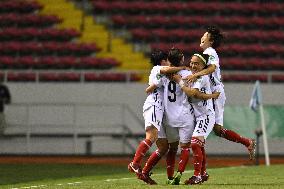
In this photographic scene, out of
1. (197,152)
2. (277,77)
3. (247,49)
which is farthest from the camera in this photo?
(247,49)

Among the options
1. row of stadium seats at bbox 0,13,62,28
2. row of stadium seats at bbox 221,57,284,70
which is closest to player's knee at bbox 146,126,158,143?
row of stadium seats at bbox 221,57,284,70

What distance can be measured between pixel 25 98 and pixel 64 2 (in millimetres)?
5913

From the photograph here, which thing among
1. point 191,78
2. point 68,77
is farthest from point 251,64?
point 191,78

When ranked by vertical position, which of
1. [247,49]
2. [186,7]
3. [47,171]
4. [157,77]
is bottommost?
[47,171]

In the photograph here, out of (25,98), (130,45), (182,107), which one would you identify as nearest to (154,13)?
(130,45)

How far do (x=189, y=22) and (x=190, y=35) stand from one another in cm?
71

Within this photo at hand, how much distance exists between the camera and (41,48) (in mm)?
29875

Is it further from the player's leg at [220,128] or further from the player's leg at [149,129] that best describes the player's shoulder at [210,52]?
the player's leg at [149,129]

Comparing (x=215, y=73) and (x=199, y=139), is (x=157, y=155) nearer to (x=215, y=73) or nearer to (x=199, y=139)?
(x=199, y=139)

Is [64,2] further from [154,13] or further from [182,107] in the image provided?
[182,107]

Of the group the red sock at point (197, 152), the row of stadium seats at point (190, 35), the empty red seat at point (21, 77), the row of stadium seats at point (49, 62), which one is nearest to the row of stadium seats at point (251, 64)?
the row of stadium seats at point (190, 35)

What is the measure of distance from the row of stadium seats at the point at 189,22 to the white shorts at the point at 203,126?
1868 centimetres

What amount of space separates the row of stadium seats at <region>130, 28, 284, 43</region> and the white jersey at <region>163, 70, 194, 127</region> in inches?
712

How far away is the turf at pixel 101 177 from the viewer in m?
12.9
